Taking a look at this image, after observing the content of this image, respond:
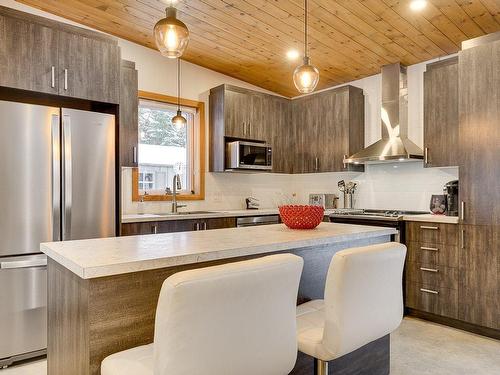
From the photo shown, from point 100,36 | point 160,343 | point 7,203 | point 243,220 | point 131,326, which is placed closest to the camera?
point 160,343

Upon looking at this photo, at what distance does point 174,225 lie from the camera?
3.70 metres

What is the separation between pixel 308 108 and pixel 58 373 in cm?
437

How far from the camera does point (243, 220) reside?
4.27 m

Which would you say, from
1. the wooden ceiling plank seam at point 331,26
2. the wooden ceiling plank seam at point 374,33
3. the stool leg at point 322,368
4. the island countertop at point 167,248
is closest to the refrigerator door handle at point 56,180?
the island countertop at point 167,248

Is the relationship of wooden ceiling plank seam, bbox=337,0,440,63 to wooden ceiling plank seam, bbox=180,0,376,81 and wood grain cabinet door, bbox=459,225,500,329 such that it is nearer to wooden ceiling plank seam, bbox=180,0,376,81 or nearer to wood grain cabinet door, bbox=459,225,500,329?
wooden ceiling plank seam, bbox=180,0,376,81

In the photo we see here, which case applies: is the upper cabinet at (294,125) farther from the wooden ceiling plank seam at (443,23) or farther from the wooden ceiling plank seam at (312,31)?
the wooden ceiling plank seam at (443,23)

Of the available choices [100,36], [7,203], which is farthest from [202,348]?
[100,36]

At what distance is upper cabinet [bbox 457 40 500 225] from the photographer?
306 cm

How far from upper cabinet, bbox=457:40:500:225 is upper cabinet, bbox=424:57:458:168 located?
16.3 inches

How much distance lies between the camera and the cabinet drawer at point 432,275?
3336 millimetres

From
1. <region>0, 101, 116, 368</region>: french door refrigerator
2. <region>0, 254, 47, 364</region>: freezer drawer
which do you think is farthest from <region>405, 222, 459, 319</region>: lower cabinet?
<region>0, 254, 47, 364</region>: freezer drawer

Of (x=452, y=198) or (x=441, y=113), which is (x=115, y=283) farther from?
(x=441, y=113)

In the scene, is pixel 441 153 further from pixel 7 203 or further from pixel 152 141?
pixel 7 203

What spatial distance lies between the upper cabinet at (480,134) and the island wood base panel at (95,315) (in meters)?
2.42
